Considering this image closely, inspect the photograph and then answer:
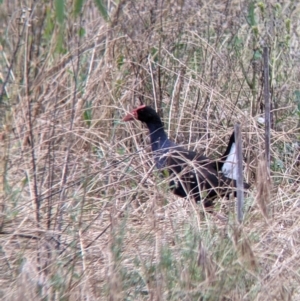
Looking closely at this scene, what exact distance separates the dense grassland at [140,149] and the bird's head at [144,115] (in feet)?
0.43

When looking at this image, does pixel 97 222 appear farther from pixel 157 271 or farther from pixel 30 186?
pixel 157 271

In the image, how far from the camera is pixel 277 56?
17.7 ft

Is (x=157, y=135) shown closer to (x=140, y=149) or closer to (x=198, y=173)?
(x=140, y=149)

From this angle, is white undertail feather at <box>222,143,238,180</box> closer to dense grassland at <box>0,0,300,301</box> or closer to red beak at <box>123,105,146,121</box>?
dense grassland at <box>0,0,300,301</box>

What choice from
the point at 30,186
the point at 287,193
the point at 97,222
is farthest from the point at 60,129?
the point at 287,193

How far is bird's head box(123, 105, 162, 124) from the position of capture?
5.07 meters

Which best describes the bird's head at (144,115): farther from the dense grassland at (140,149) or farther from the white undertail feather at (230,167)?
the white undertail feather at (230,167)

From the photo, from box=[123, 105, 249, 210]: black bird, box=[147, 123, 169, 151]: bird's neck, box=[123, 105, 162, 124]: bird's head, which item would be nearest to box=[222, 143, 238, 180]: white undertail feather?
box=[123, 105, 249, 210]: black bird

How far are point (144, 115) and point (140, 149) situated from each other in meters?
0.62

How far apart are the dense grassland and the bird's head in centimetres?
13

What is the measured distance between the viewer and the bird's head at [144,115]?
16.6ft

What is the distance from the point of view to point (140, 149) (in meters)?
4.49

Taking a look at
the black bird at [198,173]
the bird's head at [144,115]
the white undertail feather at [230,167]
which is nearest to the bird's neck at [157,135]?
the bird's head at [144,115]

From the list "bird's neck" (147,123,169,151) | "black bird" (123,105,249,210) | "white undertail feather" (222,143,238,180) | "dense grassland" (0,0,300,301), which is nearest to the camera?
"dense grassland" (0,0,300,301)
